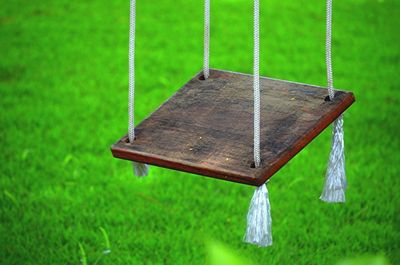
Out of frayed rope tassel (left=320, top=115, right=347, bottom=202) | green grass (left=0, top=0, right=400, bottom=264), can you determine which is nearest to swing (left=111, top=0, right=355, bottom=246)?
frayed rope tassel (left=320, top=115, right=347, bottom=202)

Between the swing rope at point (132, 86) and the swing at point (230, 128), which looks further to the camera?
the swing rope at point (132, 86)

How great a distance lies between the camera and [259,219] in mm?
2045

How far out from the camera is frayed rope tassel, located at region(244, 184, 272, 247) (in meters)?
2.03

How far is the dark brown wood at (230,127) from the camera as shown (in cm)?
200

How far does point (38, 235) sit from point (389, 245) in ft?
4.53

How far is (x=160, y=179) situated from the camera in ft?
12.1

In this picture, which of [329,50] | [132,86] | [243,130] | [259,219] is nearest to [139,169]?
[132,86]

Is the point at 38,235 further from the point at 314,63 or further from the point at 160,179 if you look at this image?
the point at 314,63

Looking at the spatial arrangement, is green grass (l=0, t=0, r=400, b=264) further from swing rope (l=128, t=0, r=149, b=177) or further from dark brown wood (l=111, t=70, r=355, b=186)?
dark brown wood (l=111, t=70, r=355, b=186)

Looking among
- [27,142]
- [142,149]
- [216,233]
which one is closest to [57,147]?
[27,142]

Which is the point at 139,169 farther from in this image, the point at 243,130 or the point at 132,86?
the point at 243,130

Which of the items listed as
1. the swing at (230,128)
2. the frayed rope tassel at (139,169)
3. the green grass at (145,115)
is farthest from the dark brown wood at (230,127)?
the green grass at (145,115)

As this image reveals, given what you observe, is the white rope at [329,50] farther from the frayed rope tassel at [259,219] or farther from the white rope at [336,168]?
the frayed rope tassel at [259,219]

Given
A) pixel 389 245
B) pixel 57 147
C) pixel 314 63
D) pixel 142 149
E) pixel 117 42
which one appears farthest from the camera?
pixel 117 42
